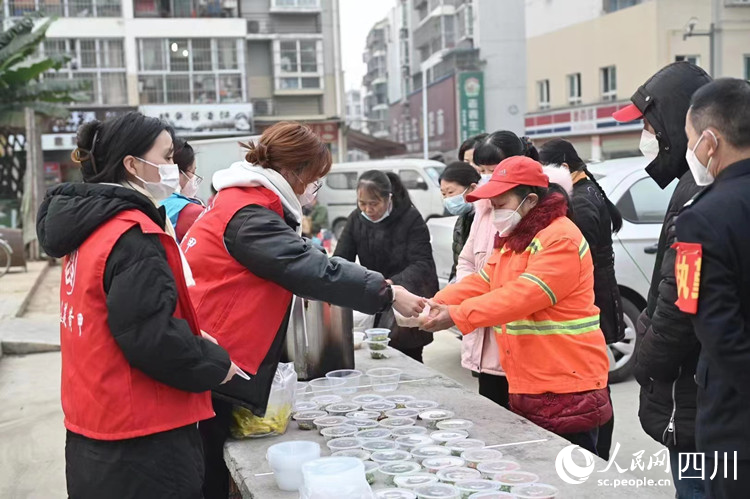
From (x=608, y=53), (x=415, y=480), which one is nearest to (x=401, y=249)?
(x=415, y=480)

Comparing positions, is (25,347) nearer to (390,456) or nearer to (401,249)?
(401,249)

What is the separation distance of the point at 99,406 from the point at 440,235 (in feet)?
16.7

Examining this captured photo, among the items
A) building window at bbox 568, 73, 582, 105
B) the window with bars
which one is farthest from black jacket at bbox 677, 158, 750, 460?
the window with bars

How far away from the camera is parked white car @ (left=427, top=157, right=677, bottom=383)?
604 centimetres

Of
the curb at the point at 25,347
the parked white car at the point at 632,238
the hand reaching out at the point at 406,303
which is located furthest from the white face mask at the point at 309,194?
the curb at the point at 25,347

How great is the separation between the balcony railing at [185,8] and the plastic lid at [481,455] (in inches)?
1267

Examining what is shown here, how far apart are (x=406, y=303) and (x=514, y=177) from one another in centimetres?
65

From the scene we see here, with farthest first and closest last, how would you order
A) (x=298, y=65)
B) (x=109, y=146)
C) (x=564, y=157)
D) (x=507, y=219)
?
1. (x=298, y=65)
2. (x=564, y=157)
3. (x=507, y=219)
4. (x=109, y=146)

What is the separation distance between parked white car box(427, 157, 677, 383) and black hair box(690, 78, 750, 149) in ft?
13.2

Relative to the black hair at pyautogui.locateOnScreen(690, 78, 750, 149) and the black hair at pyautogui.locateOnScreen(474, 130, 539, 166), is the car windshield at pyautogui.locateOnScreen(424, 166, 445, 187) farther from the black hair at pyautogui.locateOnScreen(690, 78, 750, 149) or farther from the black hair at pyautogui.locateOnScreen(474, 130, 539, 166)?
the black hair at pyautogui.locateOnScreen(690, 78, 750, 149)

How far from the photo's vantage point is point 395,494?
6.91ft

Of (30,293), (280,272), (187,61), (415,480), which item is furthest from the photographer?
(187,61)

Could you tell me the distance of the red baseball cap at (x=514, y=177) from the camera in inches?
118

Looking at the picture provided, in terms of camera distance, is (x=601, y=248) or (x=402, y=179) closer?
(x=601, y=248)
